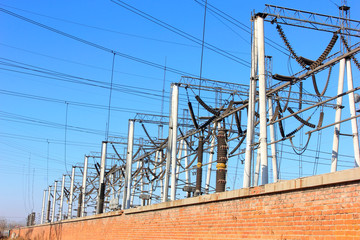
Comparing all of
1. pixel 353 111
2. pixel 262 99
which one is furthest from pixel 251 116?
pixel 353 111

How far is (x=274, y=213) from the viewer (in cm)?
931

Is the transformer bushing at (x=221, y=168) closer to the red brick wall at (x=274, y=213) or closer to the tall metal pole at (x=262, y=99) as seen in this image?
the red brick wall at (x=274, y=213)

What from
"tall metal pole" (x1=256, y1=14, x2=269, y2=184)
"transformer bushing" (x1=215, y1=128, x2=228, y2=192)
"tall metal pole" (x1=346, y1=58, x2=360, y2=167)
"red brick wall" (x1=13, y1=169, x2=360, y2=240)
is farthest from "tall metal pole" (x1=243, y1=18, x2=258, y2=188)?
"tall metal pole" (x1=346, y1=58, x2=360, y2=167)

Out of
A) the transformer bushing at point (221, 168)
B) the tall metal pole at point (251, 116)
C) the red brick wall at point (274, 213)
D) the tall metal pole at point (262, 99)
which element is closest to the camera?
the red brick wall at point (274, 213)

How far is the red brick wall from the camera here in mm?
7426

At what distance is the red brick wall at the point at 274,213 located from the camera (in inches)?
292

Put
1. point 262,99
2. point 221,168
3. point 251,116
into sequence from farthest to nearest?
point 221,168, point 251,116, point 262,99

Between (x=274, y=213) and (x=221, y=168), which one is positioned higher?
(x=221, y=168)

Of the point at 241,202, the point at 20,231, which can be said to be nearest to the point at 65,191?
the point at 20,231

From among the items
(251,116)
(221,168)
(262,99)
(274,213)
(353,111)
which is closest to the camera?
(274,213)

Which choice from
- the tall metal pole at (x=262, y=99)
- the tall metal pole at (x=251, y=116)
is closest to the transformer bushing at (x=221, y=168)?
the tall metal pole at (x=251, y=116)

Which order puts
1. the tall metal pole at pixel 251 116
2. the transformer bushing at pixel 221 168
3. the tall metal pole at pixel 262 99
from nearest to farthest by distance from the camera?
the tall metal pole at pixel 262 99
the tall metal pole at pixel 251 116
the transformer bushing at pixel 221 168

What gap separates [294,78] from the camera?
1587 cm

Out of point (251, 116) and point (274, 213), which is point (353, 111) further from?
point (274, 213)
